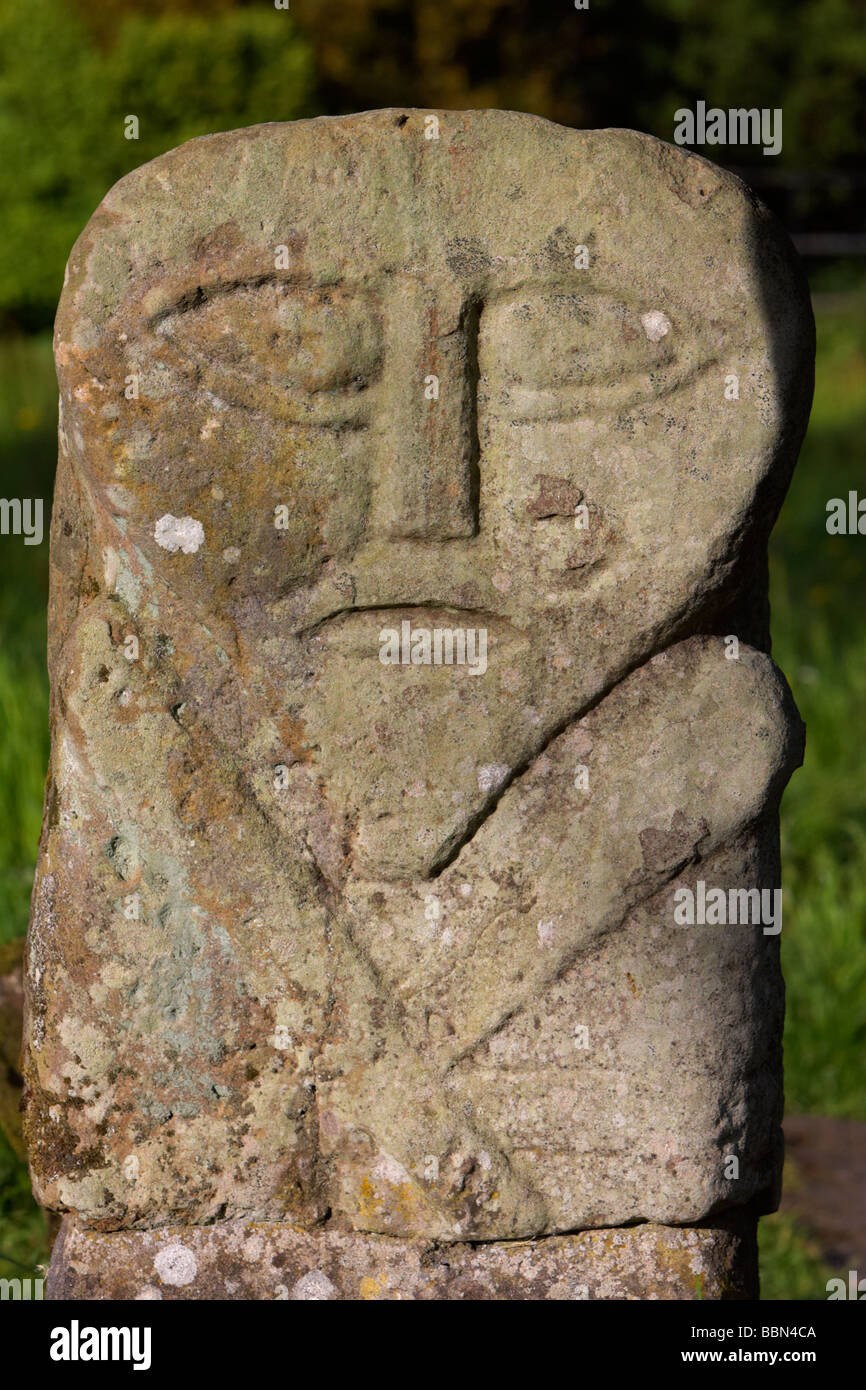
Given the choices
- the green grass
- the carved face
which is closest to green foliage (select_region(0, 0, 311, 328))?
the green grass

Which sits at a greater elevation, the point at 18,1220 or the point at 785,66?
the point at 785,66

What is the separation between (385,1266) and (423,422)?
3.23ft

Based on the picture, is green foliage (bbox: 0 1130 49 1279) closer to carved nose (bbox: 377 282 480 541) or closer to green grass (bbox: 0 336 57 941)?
green grass (bbox: 0 336 57 941)

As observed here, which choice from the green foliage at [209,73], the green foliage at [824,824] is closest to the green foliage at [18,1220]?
the green foliage at [824,824]

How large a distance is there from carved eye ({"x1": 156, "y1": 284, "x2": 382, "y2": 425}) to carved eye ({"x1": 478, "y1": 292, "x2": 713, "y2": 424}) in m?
0.17

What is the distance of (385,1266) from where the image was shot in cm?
189

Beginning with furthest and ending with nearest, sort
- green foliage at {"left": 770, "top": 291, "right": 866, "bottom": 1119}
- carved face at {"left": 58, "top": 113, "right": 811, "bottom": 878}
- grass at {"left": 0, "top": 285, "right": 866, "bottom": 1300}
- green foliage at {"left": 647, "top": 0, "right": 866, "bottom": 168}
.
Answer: green foliage at {"left": 647, "top": 0, "right": 866, "bottom": 168}
green foliage at {"left": 770, "top": 291, "right": 866, "bottom": 1119}
grass at {"left": 0, "top": 285, "right": 866, "bottom": 1300}
carved face at {"left": 58, "top": 113, "right": 811, "bottom": 878}

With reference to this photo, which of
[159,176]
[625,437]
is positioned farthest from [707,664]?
[159,176]

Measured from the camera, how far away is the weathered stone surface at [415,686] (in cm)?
181

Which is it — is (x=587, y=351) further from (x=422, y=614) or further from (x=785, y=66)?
(x=785, y=66)

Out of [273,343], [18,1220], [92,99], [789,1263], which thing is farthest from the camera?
[92,99]

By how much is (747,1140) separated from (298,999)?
0.56 meters

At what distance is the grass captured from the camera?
119 inches

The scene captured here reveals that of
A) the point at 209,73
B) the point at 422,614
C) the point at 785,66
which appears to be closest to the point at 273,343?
the point at 422,614
